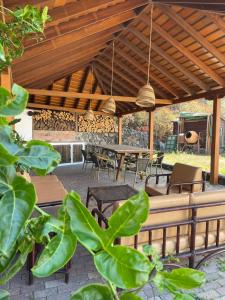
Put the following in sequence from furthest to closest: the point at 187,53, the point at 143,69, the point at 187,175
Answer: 1. the point at 143,69
2. the point at 187,53
3. the point at 187,175

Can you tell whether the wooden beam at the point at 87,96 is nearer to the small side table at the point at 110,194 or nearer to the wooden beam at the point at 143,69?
the wooden beam at the point at 143,69

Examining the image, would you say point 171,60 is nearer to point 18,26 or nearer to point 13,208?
point 18,26

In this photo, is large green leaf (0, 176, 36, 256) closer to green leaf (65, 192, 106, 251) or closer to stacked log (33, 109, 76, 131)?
green leaf (65, 192, 106, 251)

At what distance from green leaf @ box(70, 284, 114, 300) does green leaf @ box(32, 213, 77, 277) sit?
14 centimetres

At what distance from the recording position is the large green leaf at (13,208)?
0.43m

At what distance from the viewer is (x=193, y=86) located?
789 cm

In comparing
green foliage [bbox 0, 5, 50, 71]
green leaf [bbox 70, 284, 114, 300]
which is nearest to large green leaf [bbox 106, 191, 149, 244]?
green leaf [bbox 70, 284, 114, 300]

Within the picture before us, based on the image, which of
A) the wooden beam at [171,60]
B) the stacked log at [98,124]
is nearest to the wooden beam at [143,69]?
the wooden beam at [171,60]

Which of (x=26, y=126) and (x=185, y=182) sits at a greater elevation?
(x=26, y=126)

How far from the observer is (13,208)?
46cm

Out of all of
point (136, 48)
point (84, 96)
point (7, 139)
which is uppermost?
point (136, 48)

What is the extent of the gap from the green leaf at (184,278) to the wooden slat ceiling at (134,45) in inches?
101

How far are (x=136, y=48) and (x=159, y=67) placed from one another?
3.34ft

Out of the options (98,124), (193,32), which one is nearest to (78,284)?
(193,32)
